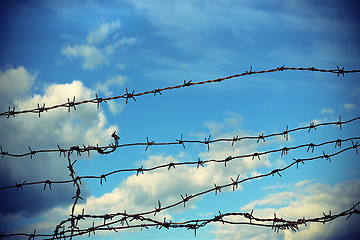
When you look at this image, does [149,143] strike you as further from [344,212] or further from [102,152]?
[344,212]

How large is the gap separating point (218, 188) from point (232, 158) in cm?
43

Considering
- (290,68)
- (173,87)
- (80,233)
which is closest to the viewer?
(80,233)

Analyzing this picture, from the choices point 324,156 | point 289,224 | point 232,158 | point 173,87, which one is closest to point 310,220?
point 289,224

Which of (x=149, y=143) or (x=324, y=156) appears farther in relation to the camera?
Answer: (x=324, y=156)

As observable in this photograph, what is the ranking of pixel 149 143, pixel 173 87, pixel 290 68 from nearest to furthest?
pixel 149 143, pixel 173 87, pixel 290 68

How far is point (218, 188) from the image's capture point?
178 inches

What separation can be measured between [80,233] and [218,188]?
1.63 metres

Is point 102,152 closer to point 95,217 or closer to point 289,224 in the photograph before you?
point 95,217

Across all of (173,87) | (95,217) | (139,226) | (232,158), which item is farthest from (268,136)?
(95,217)

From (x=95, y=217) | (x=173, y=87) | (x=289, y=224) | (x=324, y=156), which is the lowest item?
(x=289, y=224)

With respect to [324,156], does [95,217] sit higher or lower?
lower

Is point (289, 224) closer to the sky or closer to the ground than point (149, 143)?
closer to the ground

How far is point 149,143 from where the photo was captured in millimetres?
4496

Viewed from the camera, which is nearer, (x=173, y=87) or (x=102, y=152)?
(x=102, y=152)
